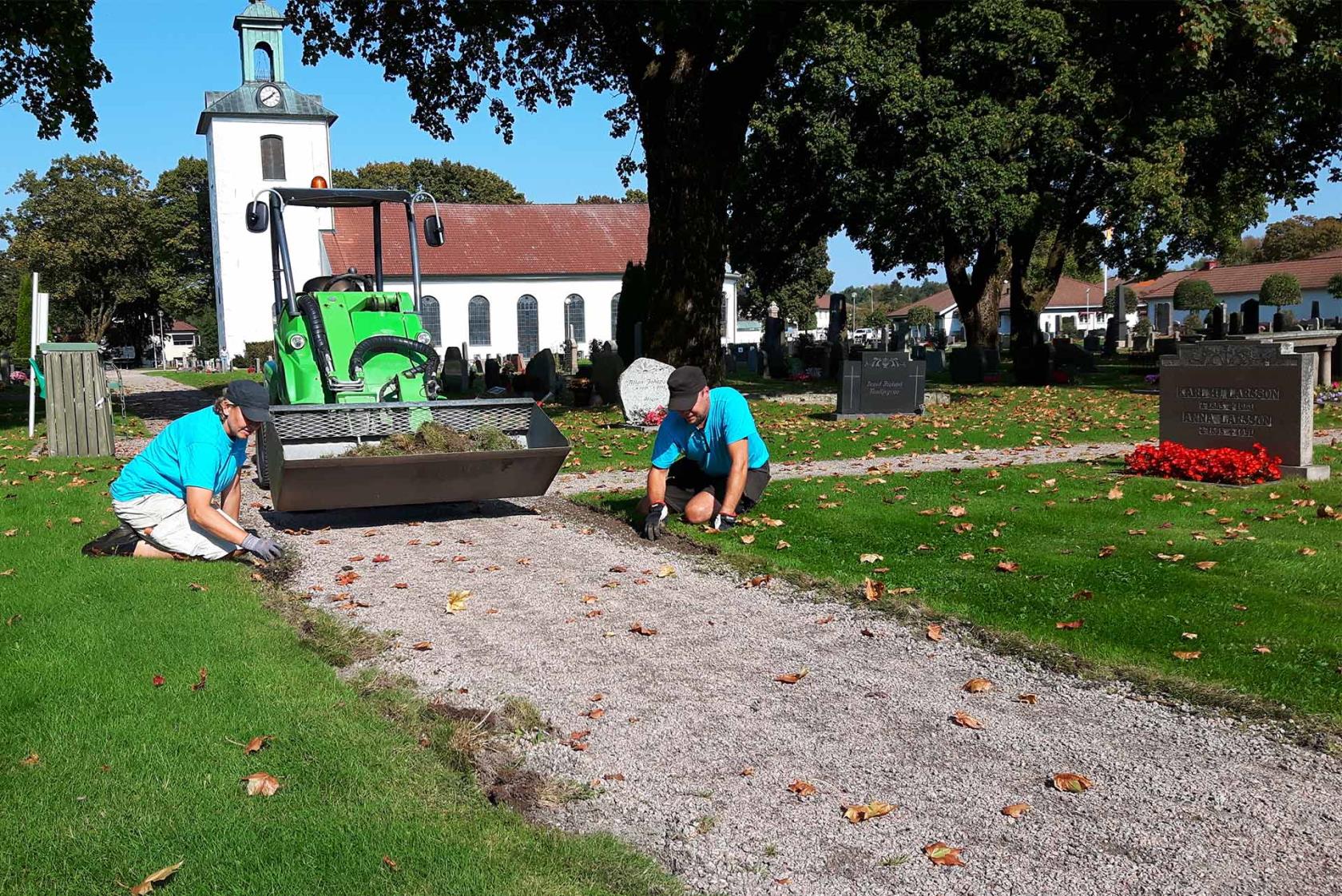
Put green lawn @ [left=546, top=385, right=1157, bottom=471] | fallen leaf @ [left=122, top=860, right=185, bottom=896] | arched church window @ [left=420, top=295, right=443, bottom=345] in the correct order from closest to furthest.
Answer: fallen leaf @ [left=122, top=860, right=185, bottom=896] → green lawn @ [left=546, top=385, right=1157, bottom=471] → arched church window @ [left=420, top=295, right=443, bottom=345]

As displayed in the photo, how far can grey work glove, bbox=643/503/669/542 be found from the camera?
938cm

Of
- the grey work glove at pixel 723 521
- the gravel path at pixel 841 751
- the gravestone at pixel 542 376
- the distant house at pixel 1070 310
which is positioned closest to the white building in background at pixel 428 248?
the gravestone at pixel 542 376

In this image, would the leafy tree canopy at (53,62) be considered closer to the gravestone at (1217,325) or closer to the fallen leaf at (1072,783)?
the fallen leaf at (1072,783)

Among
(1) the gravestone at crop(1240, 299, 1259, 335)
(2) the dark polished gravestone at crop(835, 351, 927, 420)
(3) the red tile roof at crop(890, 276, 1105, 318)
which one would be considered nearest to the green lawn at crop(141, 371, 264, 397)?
(2) the dark polished gravestone at crop(835, 351, 927, 420)

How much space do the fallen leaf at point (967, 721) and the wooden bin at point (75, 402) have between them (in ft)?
43.4

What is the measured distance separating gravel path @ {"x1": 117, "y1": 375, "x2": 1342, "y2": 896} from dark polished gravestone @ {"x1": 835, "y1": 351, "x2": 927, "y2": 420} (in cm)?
1205

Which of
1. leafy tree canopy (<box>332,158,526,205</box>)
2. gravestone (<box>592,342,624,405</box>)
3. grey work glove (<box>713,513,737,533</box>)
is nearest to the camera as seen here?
grey work glove (<box>713,513,737,533</box>)

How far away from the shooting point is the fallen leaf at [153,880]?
3.44m

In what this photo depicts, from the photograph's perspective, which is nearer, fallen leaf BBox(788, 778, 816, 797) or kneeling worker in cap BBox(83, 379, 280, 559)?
fallen leaf BBox(788, 778, 816, 797)

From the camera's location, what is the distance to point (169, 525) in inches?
319

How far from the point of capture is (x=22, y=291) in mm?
26609

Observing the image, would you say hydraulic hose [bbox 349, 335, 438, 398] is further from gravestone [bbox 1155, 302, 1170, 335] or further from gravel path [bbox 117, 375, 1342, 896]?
gravestone [bbox 1155, 302, 1170, 335]

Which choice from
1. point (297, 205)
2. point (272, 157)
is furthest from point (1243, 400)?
point (272, 157)

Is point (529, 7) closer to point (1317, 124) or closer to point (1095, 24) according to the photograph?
point (1095, 24)
